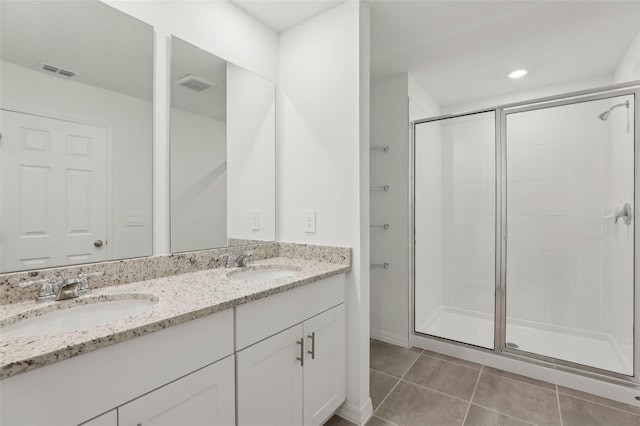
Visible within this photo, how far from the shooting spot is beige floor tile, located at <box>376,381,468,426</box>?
1.67 metres

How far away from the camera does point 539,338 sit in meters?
2.45

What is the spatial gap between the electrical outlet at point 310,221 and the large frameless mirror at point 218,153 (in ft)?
0.86

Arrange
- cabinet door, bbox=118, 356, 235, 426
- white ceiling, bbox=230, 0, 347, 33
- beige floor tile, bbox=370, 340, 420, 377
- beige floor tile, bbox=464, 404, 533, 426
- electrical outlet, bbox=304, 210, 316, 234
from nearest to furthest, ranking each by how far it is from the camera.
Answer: cabinet door, bbox=118, 356, 235, 426 < beige floor tile, bbox=464, 404, 533, 426 < white ceiling, bbox=230, 0, 347, 33 < electrical outlet, bbox=304, 210, 316, 234 < beige floor tile, bbox=370, 340, 420, 377

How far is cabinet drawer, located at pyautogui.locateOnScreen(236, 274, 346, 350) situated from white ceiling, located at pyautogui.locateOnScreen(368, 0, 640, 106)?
5.49 feet

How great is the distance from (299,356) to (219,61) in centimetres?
163

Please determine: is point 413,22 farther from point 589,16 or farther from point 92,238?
point 92,238

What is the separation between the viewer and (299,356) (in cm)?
138

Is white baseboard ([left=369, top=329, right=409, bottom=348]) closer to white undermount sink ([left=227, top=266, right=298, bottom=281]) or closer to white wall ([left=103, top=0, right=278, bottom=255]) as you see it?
white undermount sink ([left=227, top=266, right=298, bottom=281])

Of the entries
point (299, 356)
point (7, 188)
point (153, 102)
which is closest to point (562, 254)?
point (299, 356)

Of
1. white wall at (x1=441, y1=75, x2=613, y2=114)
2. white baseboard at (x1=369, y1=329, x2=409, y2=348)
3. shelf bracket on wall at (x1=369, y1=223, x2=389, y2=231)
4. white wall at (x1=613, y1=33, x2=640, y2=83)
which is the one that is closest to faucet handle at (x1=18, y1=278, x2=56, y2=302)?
shelf bracket on wall at (x1=369, y1=223, x2=389, y2=231)

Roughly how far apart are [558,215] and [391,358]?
1812 mm

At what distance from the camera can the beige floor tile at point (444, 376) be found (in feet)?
6.45

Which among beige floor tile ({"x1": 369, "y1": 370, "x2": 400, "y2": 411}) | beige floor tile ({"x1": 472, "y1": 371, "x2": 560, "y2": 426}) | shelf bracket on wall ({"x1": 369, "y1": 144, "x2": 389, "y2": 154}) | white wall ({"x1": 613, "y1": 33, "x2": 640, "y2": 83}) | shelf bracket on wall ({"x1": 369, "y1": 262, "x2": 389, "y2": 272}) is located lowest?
beige floor tile ({"x1": 369, "y1": 370, "x2": 400, "y2": 411})

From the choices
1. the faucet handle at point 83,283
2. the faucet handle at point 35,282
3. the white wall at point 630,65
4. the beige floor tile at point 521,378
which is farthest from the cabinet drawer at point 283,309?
the white wall at point 630,65
